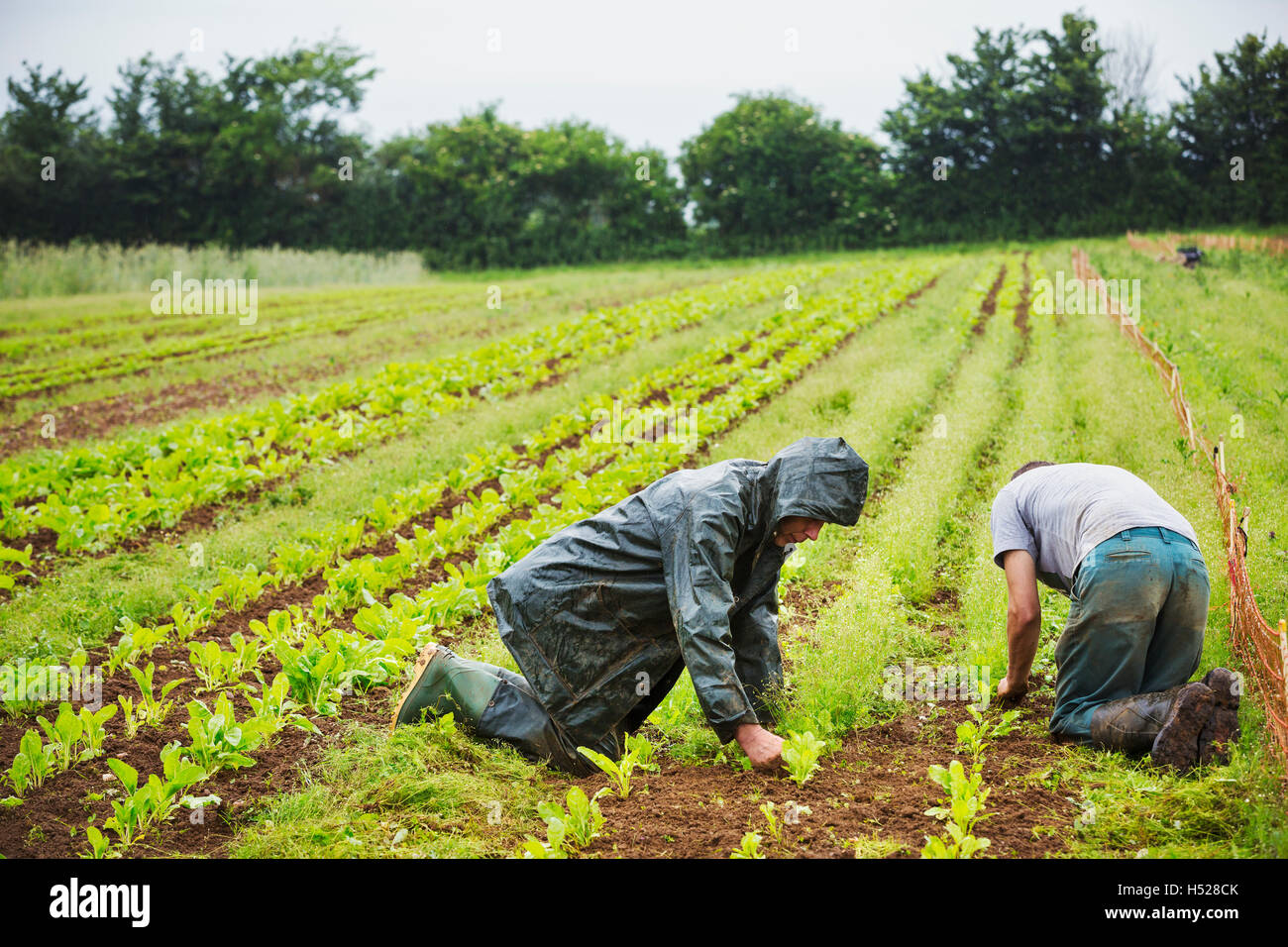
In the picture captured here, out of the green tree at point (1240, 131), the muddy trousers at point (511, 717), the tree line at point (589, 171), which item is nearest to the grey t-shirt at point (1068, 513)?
the muddy trousers at point (511, 717)

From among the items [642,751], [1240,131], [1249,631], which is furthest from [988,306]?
[1240,131]

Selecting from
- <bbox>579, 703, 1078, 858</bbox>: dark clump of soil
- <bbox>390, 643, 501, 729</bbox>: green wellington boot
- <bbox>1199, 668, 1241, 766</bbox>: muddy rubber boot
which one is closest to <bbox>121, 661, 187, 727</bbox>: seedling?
<bbox>390, 643, 501, 729</bbox>: green wellington boot

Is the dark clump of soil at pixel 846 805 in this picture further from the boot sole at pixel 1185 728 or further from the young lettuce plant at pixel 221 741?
the young lettuce plant at pixel 221 741

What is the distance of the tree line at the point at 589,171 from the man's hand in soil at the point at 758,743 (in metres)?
41.2

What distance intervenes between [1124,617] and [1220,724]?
0.52m

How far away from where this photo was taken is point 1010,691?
4.44m

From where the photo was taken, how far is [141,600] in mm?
6301

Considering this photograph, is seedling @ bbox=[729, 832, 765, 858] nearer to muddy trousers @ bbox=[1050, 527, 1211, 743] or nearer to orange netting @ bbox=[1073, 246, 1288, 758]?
muddy trousers @ bbox=[1050, 527, 1211, 743]

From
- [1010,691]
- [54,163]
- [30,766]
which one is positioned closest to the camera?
[30,766]

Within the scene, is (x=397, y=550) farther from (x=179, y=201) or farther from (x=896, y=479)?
(x=179, y=201)

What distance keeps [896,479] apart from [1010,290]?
46.3 feet

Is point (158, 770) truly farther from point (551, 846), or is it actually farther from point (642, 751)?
point (642, 751)
